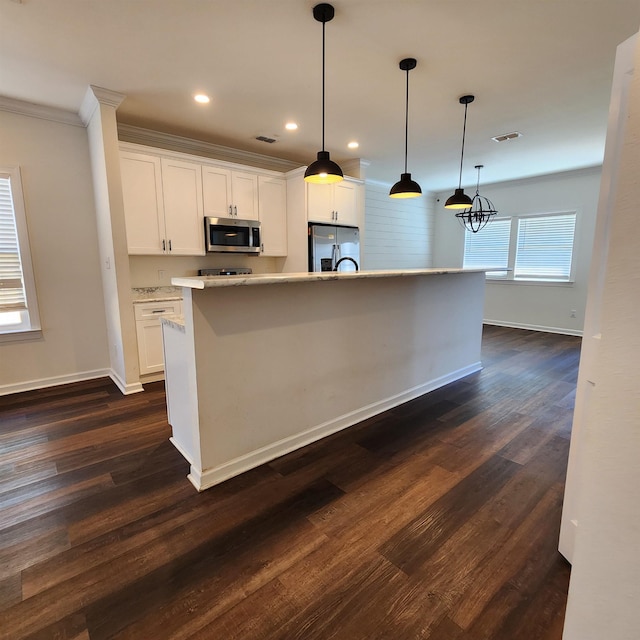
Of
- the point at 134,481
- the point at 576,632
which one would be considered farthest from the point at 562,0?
the point at 134,481

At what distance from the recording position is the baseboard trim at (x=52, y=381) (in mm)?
3516

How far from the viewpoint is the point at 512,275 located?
6.86 meters

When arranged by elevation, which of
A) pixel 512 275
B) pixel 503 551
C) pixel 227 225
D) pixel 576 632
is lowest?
pixel 503 551

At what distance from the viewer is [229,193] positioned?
4.27 m

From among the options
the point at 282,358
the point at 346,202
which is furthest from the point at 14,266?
the point at 346,202

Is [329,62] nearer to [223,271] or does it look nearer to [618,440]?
[223,271]

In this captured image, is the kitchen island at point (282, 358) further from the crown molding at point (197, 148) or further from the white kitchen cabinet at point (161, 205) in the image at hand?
the crown molding at point (197, 148)

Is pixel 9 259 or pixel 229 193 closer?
pixel 9 259

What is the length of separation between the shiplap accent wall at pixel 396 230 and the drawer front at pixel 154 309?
3721 mm

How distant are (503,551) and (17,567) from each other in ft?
7.21

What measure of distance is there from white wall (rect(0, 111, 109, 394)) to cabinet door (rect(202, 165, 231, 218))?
1.19m

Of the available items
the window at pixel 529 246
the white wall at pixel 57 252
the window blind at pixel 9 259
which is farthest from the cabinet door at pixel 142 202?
the window at pixel 529 246

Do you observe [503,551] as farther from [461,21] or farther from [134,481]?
[461,21]

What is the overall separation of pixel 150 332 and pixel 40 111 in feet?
7.79
